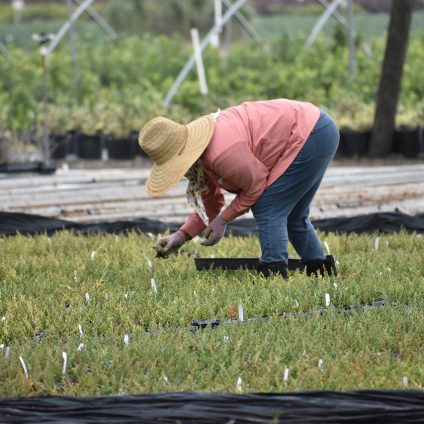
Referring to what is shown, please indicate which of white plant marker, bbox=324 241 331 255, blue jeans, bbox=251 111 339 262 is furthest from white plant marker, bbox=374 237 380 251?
blue jeans, bbox=251 111 339 262

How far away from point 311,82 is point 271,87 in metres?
1.07

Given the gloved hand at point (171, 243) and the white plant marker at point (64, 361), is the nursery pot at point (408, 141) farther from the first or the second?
the white plant marker at point (64, 361)

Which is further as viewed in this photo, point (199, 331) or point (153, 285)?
point (153, 285)

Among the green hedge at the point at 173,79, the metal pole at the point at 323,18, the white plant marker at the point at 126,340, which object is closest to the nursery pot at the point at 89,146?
the green hedge at the point at 173,79

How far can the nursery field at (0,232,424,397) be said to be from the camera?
4.17m

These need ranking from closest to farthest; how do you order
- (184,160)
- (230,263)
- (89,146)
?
1. (184,160)
2. (230,263)
3. (89,146)

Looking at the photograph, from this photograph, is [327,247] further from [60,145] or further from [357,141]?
[60,145]

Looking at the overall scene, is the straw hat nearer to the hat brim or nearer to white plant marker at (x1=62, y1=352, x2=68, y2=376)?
the hat brim

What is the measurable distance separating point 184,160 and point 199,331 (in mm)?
1138

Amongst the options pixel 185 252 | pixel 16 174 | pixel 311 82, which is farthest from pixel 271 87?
pixel 185 252

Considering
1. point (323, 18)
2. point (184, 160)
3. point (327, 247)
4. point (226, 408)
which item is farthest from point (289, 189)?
point (323, 18)

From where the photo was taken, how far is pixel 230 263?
21.2ft

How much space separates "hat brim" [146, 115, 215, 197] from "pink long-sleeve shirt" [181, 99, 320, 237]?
0.06 metres

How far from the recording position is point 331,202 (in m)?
10.5
